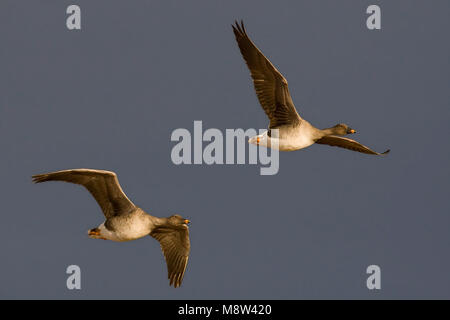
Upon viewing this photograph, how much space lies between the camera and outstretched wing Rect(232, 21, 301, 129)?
23156 mm

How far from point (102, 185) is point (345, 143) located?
7.15 metres

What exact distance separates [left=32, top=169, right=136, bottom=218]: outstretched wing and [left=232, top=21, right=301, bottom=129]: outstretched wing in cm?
416

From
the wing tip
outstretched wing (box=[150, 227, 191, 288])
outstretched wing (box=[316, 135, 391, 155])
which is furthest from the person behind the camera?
outstretched wing (box=[316, 135, 391, 155])

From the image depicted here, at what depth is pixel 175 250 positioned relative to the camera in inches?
968

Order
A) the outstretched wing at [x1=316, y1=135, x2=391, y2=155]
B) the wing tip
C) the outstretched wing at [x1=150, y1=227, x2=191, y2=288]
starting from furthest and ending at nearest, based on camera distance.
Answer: the outstretched wing at [x1=316, y1=135, x2=391, y2=155] → the outstretched wing at [x1=150, y1=227, x2=191, y2=288] → the wing tip

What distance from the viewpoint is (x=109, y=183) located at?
22.9m

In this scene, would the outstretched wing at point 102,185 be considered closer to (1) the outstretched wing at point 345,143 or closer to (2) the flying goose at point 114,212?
(2) the flying goose at point 114,212

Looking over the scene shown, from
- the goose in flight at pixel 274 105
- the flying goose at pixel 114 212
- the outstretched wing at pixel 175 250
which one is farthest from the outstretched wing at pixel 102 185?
the goose in flight at pixel 274 105

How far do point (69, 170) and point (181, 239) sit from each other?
3851 mm

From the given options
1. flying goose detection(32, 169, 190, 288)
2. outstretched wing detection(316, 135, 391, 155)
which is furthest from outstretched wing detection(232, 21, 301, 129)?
flying goose detection(32, 169, 190, 288)

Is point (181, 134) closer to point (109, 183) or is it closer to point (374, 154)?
point (109, 183)

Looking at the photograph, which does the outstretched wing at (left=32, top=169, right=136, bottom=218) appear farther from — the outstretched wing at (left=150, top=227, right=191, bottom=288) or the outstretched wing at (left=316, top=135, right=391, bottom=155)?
the outstretched wing at (left=316, top=135, right=391, bottom=155)

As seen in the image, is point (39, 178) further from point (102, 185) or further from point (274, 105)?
point (274, 105)

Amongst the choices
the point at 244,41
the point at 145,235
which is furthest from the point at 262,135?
the point at 145,235
